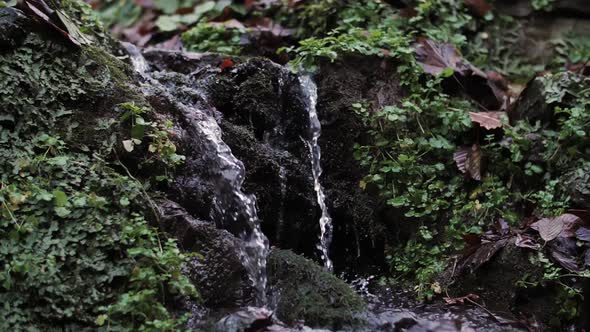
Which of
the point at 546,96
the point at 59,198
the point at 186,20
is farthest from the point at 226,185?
the point at 186,20

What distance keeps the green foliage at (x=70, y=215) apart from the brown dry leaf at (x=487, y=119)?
6.81 feet

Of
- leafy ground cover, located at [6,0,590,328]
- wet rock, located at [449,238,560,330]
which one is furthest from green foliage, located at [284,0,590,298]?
wet rock, located at [449,238,560,330]

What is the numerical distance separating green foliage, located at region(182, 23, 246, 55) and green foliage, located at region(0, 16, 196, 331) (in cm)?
190

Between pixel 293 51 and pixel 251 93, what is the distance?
2.36ft

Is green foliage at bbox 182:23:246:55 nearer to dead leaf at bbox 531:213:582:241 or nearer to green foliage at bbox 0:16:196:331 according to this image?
green foliage at bbox 0:16:196:331

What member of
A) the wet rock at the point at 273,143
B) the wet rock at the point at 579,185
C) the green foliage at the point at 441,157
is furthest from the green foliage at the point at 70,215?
the wet rock at the point at 579,185

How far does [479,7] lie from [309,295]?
3.36 m

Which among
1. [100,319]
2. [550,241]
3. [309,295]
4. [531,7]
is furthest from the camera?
[531,7]

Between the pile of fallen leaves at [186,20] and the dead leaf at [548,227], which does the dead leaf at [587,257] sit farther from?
the pile of fallen leaves at [186,20]

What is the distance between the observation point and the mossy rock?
3014 millimetres

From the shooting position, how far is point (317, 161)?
13.6 ft

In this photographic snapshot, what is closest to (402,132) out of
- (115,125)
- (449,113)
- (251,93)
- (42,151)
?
(449,113)

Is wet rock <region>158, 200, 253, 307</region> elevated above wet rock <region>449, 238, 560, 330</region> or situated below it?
above

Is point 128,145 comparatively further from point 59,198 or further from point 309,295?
point 309,295
